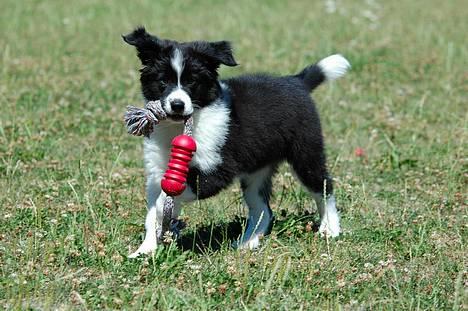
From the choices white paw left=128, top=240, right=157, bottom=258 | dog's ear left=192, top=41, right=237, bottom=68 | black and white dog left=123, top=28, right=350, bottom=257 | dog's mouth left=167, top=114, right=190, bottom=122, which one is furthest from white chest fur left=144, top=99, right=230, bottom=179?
white paw left=128, top=240, right=157, bottom=258

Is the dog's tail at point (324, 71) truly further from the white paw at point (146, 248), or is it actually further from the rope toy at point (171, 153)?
the white paw at point (146, 248)

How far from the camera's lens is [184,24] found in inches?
508

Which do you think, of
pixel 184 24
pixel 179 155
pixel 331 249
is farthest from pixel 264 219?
pixel 184 24

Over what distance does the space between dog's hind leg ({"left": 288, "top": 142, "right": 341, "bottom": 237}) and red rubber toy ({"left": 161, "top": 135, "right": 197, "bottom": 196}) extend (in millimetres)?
1061

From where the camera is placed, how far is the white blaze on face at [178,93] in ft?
15.8

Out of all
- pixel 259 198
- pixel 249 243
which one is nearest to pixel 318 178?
pixel 259 198

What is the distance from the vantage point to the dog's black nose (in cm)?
479

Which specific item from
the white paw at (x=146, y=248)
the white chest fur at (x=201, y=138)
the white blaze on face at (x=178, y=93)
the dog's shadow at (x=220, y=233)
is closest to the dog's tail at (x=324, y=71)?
the dog's shadow at (x=220, y=233)

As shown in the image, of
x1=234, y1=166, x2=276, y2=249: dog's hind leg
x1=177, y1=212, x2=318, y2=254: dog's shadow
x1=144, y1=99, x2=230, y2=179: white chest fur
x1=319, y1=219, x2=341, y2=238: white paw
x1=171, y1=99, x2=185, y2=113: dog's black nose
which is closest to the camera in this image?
x1=171, y1=99, x2=185, y2=113: dog's black nose

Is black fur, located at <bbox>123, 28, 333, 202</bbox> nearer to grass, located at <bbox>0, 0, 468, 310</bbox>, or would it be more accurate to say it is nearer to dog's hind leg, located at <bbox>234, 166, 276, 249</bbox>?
dog's hind leg, located at <bbox>234, 166, 276, 249</bbox>

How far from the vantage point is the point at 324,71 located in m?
6.00

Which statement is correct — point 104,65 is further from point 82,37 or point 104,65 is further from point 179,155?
point 179,155

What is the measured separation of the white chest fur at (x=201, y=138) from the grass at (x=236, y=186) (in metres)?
0.48

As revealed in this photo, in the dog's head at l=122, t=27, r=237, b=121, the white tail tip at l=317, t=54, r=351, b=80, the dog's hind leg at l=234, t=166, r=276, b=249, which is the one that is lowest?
the dog's hind leg at l=234, t=166, r=276, b=249
